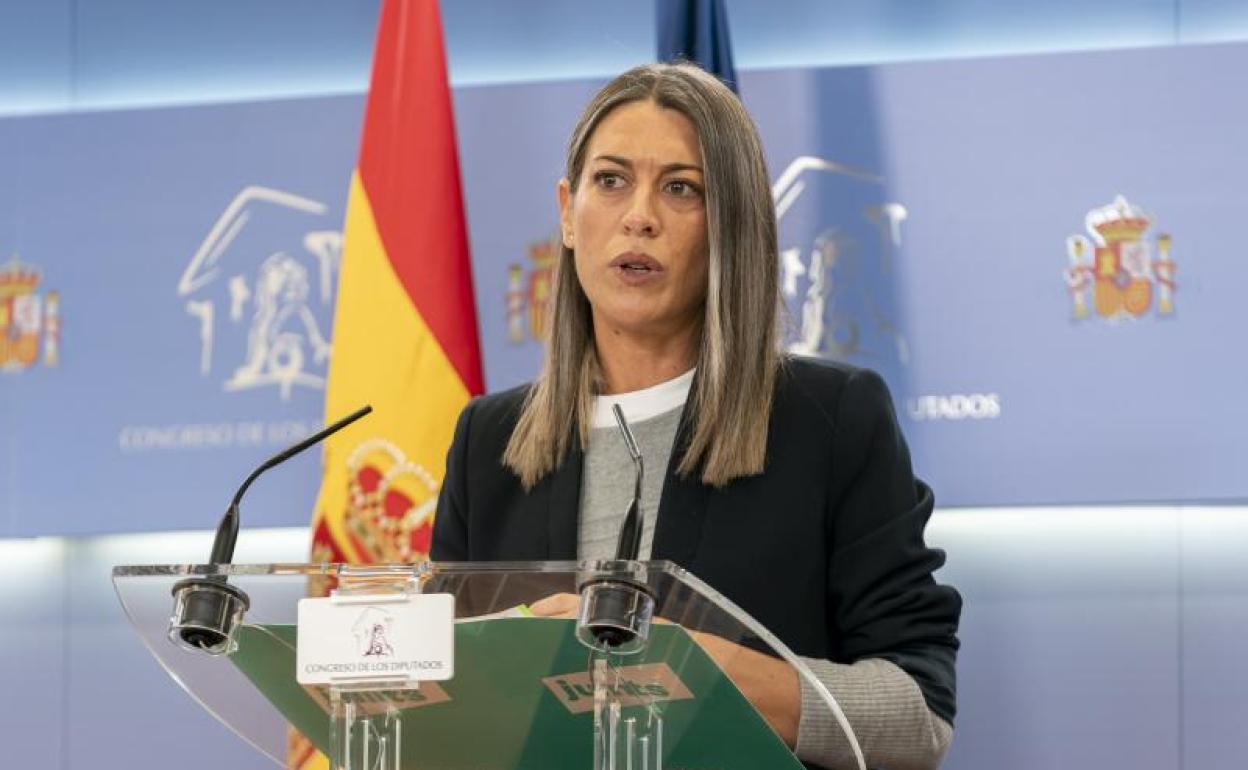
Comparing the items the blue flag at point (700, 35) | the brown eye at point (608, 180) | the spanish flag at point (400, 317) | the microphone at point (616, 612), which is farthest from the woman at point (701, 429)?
the blue flag at point (700, 35)

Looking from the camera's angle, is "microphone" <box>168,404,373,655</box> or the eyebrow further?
the eyebrow

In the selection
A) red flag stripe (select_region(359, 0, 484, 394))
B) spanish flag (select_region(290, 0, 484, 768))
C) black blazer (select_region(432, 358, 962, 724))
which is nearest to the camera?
black blazer (select_region(432, 358, 962, 724))

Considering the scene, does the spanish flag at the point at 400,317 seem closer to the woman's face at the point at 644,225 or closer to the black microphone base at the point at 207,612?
the woman's face at the point at 644,225

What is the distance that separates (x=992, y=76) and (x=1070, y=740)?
1454 mm

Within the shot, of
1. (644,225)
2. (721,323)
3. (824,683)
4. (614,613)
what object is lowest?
(824,683)

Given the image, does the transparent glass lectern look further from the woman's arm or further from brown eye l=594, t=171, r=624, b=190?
brown eye l=594, t=171, r=624, b=190

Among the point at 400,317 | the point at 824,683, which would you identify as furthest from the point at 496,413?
the point at 400,317

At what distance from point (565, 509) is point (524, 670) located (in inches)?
28.4

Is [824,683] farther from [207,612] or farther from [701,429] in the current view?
[207,612]

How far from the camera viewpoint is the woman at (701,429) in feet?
7.04

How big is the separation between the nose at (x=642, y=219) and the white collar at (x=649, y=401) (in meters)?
0.19

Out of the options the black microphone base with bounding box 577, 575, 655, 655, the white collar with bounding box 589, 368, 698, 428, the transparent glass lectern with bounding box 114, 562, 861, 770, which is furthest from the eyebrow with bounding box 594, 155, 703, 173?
the black microphone base with bounding box 577, 575, 655, 655

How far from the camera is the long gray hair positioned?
7.26 feet

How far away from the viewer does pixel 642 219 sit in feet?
7.34
